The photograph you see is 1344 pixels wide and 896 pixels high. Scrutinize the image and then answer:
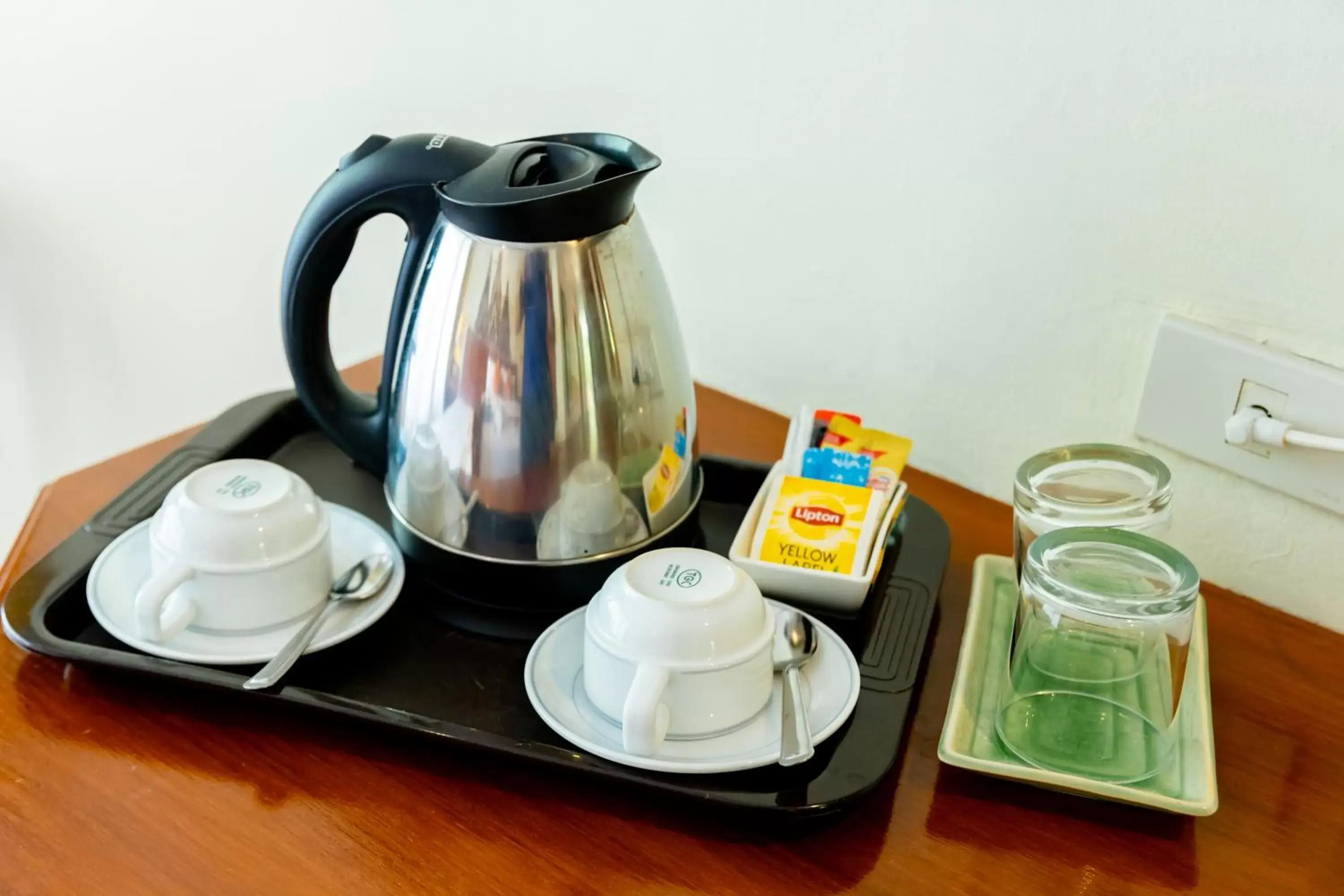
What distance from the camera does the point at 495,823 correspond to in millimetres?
553

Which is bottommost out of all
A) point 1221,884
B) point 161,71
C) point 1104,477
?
point 1221,884

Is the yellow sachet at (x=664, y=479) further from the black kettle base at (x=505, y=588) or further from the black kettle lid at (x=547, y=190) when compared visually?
the black kettle lid at (x=547, y=190)

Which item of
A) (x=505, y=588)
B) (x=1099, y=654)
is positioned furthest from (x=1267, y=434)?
(x=505, y=588)

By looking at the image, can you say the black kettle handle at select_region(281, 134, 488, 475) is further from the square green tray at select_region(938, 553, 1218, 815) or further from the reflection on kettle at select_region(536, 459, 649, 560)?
the square green tray at select_region(938, 553, 1218, 815)

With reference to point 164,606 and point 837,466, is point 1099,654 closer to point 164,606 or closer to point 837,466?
point 837,466

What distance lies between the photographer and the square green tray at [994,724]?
0.55 m

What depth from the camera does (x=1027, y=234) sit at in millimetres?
737

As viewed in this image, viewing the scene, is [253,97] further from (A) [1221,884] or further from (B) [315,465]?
(A) [1221,884]

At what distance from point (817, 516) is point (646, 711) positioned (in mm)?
199

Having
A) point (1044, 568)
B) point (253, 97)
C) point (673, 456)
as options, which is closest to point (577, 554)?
point (673, 456)

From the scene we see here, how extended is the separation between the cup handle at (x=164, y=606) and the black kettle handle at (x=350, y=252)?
139mm

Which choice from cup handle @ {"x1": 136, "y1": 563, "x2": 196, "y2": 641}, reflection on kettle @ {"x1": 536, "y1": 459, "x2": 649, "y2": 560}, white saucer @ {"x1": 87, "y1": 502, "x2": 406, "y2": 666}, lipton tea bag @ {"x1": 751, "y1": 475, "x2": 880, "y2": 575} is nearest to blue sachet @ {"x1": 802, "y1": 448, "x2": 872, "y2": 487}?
lipton tea bag @ {"x1": 751, "y1": 475, "x2": 880, "y2": 575}

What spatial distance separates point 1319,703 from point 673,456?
377mm

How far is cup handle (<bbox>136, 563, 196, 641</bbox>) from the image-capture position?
23.2 inches
